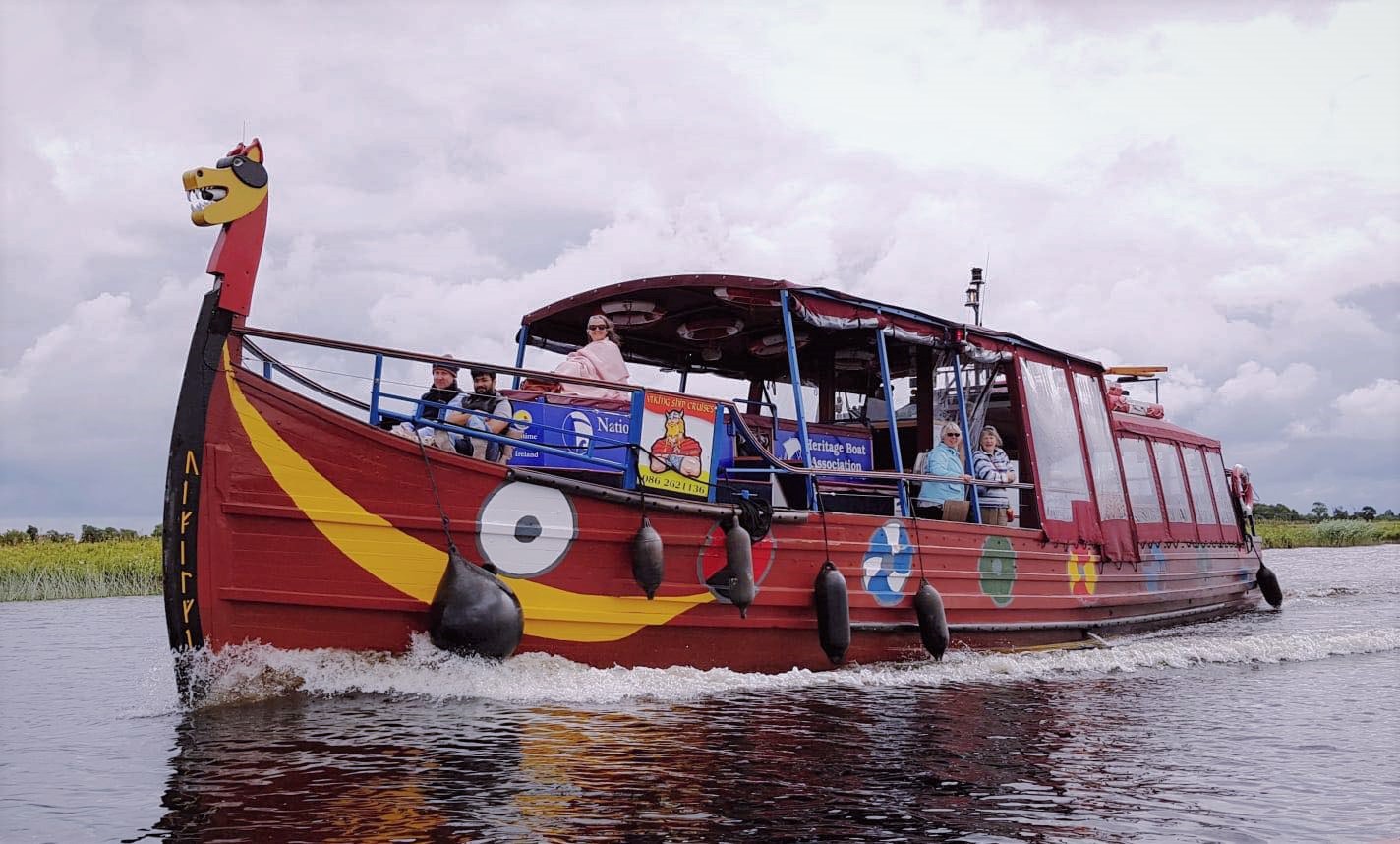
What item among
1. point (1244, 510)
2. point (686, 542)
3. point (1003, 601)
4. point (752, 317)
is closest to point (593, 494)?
point (686, 542)

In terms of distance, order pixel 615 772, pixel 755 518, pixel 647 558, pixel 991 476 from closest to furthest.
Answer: pixel 615 772 → pixel 647 558 → pixel 755 518 → pixel 991 476

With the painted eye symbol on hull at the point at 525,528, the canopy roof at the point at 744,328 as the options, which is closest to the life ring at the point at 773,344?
the canopy roof at the point at 744,328

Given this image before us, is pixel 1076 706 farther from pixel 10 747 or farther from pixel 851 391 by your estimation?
pixel 10 747

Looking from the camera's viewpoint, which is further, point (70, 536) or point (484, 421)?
point (70, 536)

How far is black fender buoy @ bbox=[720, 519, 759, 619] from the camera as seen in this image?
815 cm

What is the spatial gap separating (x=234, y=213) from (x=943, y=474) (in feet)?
21.3

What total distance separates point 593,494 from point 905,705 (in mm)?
2698

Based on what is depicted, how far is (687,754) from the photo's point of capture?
6.00 m

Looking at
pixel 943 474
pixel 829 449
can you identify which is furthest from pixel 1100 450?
pixel 829 449

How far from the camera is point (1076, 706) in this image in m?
8.19

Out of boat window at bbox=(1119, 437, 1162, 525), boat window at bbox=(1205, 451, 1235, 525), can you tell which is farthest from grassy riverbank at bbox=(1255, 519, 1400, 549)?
boat window at bbox=(1119, 437, 1162, 525)

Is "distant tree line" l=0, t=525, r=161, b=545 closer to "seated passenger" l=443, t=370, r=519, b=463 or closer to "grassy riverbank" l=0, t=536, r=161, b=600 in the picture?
"grassy riverbank" l=0, t=536, r=161, b=600

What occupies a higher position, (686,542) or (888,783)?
(686,542)

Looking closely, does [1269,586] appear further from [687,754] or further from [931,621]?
[687,754]
